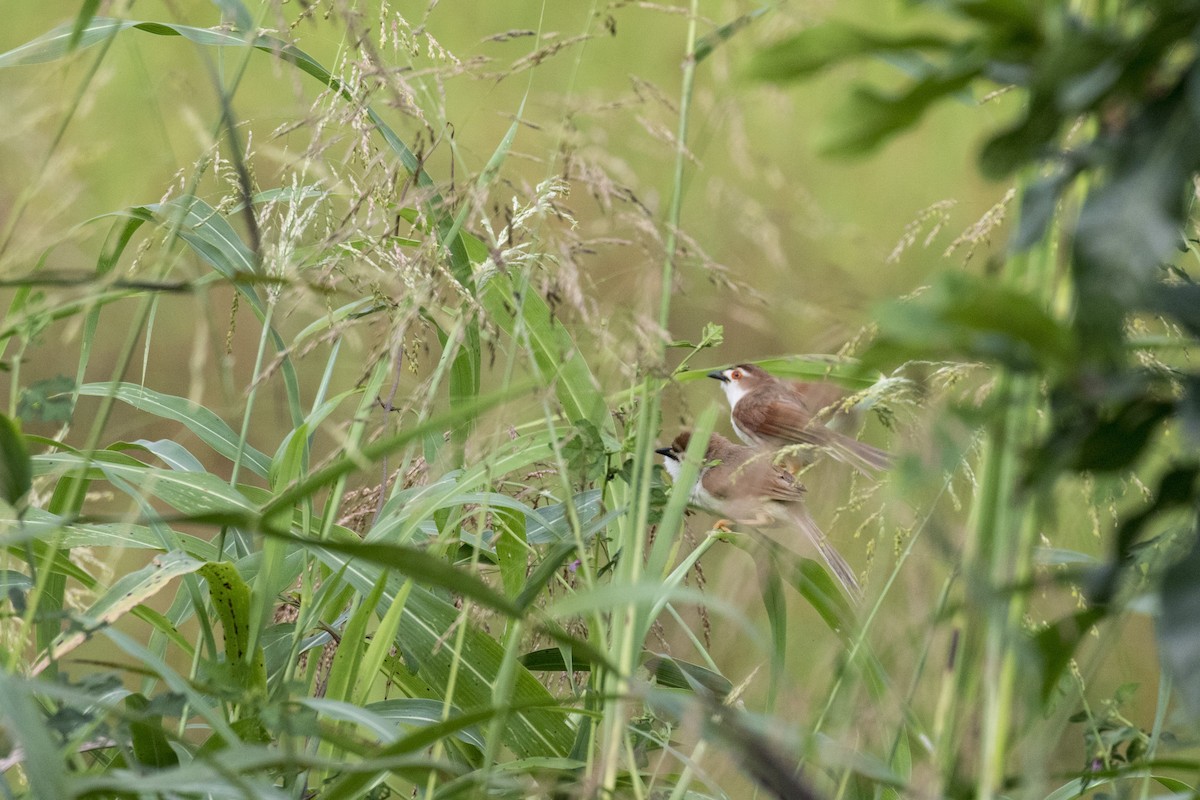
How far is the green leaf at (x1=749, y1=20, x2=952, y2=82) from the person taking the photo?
0.40 m

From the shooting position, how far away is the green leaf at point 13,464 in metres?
0.65

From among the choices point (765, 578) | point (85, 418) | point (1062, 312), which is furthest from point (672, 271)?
point (85, 418)

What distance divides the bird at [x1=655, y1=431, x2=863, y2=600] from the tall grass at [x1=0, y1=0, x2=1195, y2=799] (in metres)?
0.06

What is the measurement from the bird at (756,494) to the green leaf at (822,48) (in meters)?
0.54

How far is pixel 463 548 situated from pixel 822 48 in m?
1.00

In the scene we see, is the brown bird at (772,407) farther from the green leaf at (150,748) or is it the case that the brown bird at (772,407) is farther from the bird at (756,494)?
the green leaf at (150,748)

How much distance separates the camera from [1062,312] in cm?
52

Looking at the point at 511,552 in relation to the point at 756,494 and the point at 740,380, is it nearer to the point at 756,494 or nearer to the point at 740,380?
the point at 756,494

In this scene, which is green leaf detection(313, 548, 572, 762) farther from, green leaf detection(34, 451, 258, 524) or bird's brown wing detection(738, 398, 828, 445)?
bird's brown wing detection(738, 398, 828, 445)

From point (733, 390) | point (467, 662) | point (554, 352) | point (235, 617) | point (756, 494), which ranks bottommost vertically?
point (733, 390)

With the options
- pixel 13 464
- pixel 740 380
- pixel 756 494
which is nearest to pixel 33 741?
pixel 13 464

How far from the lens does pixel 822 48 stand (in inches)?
15.9

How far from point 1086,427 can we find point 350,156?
32.0 inches

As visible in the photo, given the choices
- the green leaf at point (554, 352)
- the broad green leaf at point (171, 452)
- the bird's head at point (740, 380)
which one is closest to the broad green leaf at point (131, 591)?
the broad green leaf at point (171, 452)
